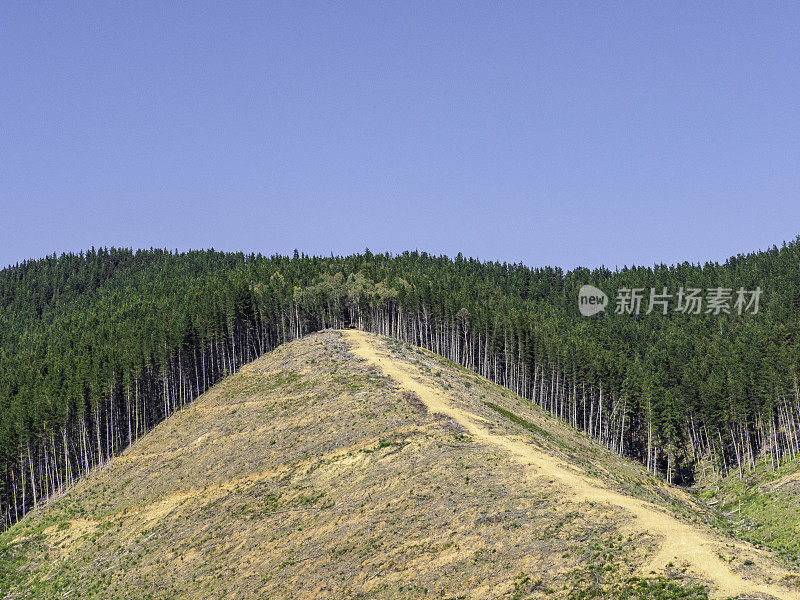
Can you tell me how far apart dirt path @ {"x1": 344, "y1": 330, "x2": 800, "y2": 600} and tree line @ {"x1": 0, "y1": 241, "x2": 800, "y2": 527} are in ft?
149

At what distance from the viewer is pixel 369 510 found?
6656cm

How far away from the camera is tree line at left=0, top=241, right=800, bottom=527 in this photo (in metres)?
119

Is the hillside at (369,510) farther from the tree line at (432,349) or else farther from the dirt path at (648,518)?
the tree line at (432,349)

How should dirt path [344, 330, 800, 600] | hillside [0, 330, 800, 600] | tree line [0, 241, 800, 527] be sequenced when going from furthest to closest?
tree line [0, 241, 800, 527]
hillside [0, 330, 800, 600]
dirt path [344, 330, 800, 600]

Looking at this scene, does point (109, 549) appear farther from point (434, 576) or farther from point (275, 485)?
point (434, 576)

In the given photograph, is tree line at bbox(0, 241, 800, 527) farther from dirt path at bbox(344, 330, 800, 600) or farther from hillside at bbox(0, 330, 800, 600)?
dirt path at bbox(344, 330, 800, 600)

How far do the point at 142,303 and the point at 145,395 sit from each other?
5268 centimetres

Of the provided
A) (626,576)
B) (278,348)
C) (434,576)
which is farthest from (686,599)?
(278,348)

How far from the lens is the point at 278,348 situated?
148000 millimetres

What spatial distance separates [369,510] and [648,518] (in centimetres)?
2459

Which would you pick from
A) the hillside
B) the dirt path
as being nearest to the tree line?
the hillside

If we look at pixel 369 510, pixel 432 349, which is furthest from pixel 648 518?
pixel 432 349

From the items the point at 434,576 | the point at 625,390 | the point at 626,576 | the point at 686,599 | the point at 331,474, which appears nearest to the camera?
the point at 686,599

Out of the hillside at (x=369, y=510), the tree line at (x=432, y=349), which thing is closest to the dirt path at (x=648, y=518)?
the hillside at (x=369, y=510)
